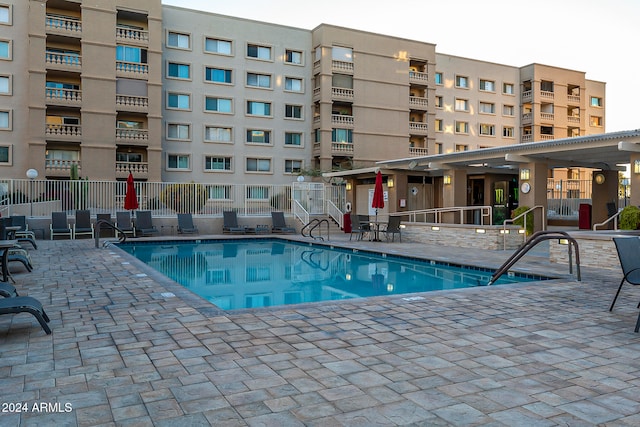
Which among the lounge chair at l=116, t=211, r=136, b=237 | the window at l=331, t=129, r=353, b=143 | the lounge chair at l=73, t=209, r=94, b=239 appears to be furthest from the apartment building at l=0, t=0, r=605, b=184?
the lounge chair at l=73, t=209, r=94, b=239

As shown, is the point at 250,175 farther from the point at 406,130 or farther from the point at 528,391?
the point at 528,391

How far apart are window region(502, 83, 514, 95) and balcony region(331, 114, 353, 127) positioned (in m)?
17.5

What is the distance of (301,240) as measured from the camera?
60.6 feet

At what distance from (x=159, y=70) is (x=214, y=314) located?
2864cm

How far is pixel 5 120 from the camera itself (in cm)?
2912

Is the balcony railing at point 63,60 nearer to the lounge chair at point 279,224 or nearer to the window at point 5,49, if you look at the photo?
the window at point 5,49

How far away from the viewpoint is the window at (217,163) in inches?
1328

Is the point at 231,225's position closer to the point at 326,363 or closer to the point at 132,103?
the point at 132,103

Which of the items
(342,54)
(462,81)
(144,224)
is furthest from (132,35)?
(462,81)

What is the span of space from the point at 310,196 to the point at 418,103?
1946cm

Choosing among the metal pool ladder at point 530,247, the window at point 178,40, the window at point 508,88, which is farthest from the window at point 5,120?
the window at point 508,88

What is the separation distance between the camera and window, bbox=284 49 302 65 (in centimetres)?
3627

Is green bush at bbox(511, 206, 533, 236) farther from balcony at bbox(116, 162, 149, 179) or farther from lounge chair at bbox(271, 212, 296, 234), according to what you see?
balcony at bbox(116, 162, 149, 179)

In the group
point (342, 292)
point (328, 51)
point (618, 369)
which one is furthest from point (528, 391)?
point (328, 51)
